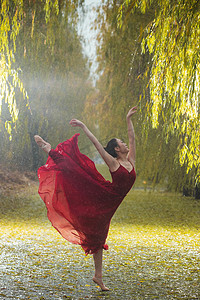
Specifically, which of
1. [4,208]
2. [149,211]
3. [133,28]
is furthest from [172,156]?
[4,208]

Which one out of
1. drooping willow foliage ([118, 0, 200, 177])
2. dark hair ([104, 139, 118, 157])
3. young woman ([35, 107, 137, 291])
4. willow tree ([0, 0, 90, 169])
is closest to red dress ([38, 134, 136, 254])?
young woman ([35, 107, 137, 291])

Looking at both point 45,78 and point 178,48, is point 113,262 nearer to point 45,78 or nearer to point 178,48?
point 178,48

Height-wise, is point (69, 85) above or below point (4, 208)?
above

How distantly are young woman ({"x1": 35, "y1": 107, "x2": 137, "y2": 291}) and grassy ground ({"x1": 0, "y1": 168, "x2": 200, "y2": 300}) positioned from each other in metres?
0.41

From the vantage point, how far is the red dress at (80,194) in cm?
312

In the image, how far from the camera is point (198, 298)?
3.13 meters

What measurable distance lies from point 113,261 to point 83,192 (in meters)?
1.68

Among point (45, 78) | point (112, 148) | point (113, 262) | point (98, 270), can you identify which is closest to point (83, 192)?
point (112, 148)

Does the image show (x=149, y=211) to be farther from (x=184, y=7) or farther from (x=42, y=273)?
(x=184, y=7)

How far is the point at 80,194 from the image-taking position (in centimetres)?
313

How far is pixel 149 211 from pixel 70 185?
7039mm

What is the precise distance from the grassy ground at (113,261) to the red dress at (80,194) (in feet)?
1.60

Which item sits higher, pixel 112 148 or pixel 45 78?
pixel 112 148

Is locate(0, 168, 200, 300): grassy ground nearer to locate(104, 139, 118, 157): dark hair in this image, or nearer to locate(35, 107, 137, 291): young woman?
locate(35, 107, 137, 291): young woman
